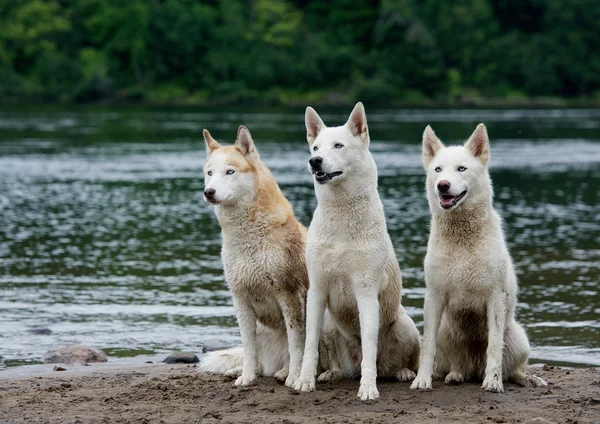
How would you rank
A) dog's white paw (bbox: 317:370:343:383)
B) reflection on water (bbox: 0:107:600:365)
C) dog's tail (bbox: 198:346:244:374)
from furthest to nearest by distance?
reflection on water (bbox: 0:107:600:365)
dog's tail (bbox: 198:346:244:374)
dog's white paw (bbox: 317:370:343:383)

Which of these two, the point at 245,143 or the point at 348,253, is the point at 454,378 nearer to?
the point at 348,253

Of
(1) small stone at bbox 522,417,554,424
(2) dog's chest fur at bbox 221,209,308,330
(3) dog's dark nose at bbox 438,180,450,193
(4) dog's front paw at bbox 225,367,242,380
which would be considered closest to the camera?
(1) small stone at bbox 522,417,554,424

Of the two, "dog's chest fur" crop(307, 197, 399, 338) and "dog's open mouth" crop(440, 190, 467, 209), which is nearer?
"dog's open mouth" crop(440, 190, 467, 209)

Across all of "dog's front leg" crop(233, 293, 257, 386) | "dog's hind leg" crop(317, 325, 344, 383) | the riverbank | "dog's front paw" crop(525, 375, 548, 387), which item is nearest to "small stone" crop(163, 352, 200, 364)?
the riverbank

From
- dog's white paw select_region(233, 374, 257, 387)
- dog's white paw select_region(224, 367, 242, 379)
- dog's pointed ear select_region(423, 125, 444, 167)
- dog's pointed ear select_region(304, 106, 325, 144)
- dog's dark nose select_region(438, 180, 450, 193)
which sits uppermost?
dog's pointed ear select_region(304, 106, 325, 144)

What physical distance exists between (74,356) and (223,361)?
2.27 metres

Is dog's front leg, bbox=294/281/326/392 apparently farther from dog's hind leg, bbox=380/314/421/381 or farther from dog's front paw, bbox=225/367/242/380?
dog's front paw, bbox=225/367/242/380

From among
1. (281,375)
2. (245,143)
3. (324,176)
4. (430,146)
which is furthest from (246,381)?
(430,146)

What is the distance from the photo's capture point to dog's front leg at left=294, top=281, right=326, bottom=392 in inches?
388

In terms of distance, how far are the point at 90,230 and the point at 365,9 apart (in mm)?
92523

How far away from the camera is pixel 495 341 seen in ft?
32.0

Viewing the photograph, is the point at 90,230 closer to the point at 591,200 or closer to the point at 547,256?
the point at 547,256

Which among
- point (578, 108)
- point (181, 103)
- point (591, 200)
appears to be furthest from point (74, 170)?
point (578, 108)

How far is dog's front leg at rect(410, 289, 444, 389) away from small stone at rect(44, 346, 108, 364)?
437 centimetres
